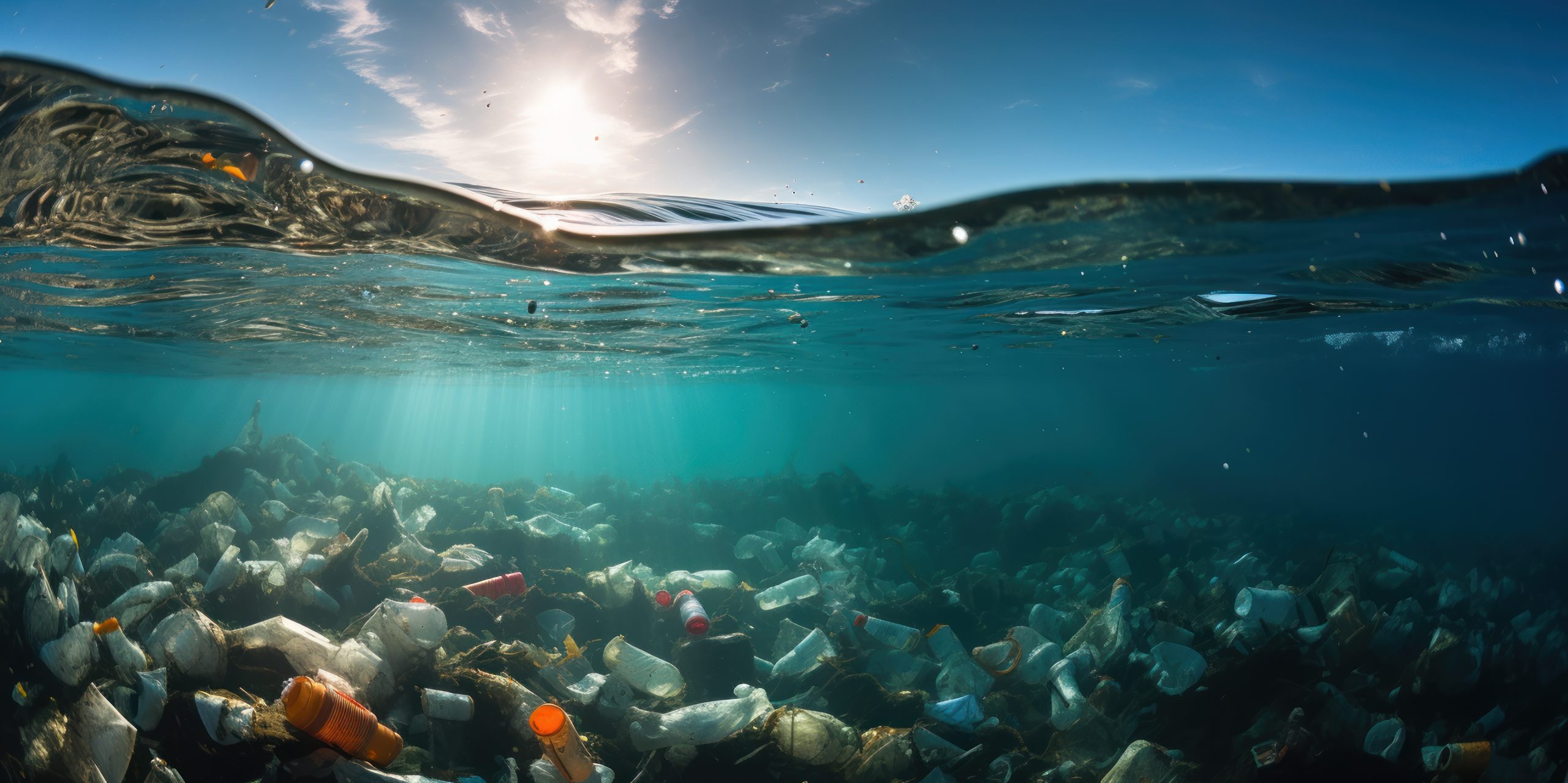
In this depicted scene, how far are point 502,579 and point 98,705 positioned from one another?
4028 millimetres

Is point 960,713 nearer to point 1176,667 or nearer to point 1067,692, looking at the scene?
point 1067,692

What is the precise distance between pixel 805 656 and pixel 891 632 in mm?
1216

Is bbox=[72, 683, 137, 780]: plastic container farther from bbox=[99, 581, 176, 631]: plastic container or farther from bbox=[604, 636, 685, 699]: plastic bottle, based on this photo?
bbox=[604, 636, 685, 699]: plastic bottle

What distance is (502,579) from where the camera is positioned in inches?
324

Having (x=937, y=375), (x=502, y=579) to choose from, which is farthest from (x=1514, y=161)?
(x=937, y=375)

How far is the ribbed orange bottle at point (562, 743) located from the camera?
161 inches

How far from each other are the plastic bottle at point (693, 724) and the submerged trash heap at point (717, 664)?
2cm

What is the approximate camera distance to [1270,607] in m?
7.00

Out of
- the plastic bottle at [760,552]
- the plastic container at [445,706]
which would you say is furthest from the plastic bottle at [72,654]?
the plastic bottle at [760,552]

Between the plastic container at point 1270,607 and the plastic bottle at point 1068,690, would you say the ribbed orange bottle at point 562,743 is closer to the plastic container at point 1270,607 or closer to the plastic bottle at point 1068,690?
the plastic bottle at point 1068,690

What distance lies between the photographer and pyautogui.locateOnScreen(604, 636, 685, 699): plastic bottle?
6270 millimetres

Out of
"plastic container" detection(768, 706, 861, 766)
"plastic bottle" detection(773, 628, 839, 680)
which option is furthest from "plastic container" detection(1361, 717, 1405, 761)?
"plastic bottle" detection(773, 628, 839, 680)

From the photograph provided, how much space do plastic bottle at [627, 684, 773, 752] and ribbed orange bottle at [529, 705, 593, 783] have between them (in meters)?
0.46

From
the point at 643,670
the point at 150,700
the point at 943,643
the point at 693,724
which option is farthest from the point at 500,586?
the point at 943,643
